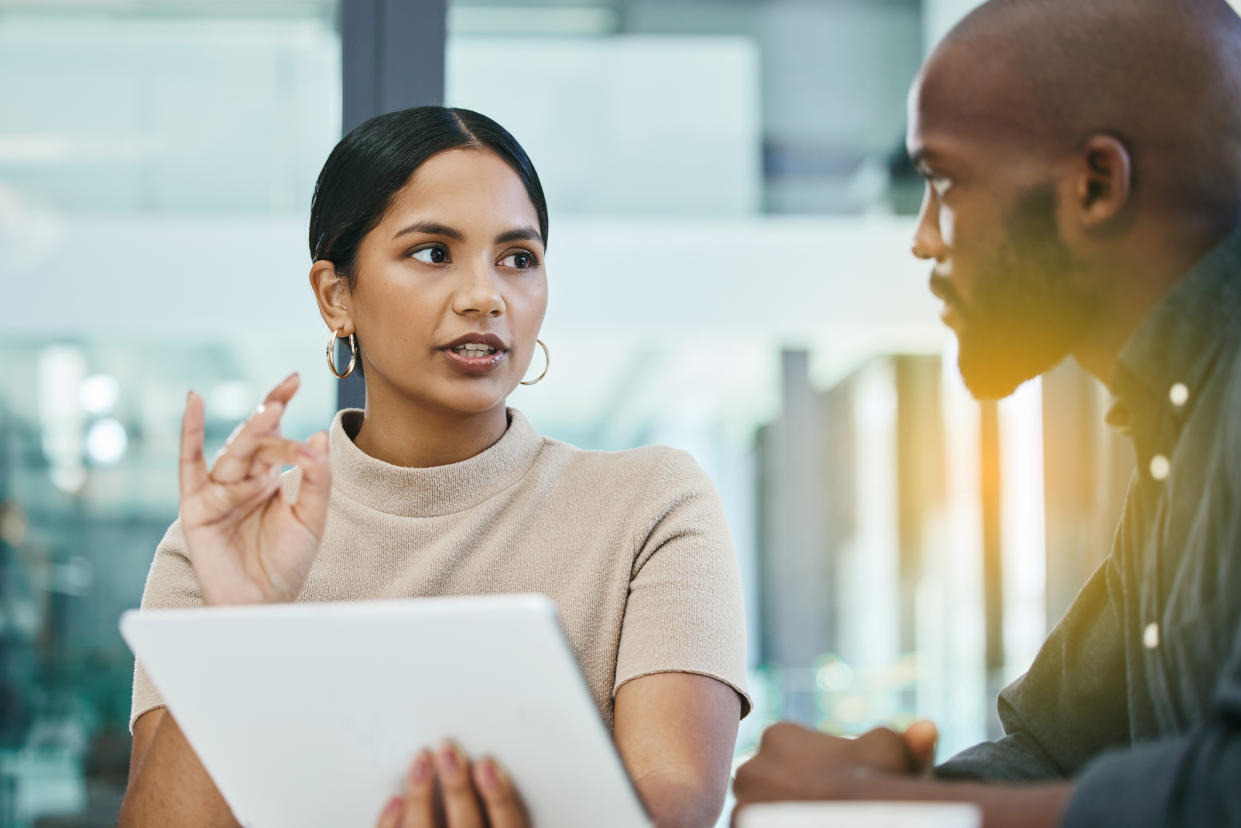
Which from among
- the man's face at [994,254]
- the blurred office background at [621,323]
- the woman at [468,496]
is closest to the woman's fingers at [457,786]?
the woman at [468,496]

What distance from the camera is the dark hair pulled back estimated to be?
1377 mm

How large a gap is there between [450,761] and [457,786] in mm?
18

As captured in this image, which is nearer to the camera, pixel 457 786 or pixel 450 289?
pixel 457 786

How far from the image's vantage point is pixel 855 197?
3.64m

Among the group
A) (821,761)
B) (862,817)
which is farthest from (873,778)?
(862,817)

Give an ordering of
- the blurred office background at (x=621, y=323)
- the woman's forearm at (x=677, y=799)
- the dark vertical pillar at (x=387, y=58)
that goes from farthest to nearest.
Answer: the blurred office background at (x=621, y=323), the dark vertical pillar at (x=387, y=58), the woman's forearm at (x=677, y=799)

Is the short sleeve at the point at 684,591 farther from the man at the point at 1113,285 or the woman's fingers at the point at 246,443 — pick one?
the woman's fingers at the point at 246,443

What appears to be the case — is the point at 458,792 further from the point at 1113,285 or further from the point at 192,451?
the point at 1113,285

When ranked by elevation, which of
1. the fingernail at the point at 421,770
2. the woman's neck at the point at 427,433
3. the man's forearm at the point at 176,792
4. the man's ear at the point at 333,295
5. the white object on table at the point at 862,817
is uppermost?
the man's ear at the point at 333,295

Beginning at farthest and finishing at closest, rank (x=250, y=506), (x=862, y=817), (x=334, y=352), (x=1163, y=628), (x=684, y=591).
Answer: (x=334, y=352), (x=684, y=591), (x=250, y=506), (x=1163, y=628), (x=862, y=817)

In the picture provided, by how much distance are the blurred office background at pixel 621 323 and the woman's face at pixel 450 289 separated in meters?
1.25

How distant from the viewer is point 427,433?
4.74 feet

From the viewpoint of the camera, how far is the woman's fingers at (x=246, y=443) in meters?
1.12

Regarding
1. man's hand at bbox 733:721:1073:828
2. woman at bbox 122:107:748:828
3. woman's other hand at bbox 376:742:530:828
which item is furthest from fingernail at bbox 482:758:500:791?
woman at bbox 122:107:748:828
